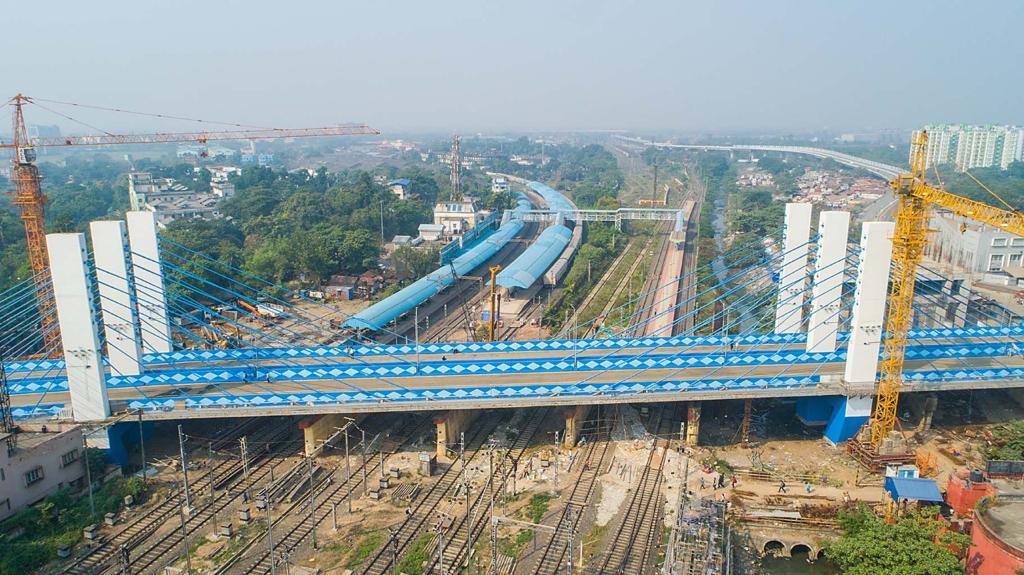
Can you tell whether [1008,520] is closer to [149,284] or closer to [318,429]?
[318,429]

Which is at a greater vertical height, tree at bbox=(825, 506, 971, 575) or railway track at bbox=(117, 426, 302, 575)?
tree at bbox=(825, 506, 971, 575)

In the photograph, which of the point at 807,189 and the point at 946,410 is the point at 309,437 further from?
the point at 807,189

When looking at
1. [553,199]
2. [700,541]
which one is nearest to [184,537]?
[700,541]

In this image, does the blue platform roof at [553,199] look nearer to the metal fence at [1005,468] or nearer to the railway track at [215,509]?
the railway track at [215,509]

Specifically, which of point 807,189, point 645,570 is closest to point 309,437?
point 645,570

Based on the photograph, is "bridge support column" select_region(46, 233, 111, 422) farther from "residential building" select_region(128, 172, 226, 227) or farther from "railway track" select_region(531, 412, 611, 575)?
"residential building" select_region(128, 172, 226, 227)

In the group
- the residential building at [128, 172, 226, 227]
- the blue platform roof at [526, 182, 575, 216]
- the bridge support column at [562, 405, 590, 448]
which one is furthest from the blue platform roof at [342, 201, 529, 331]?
the residential building at [128, 172, 226, 227]
